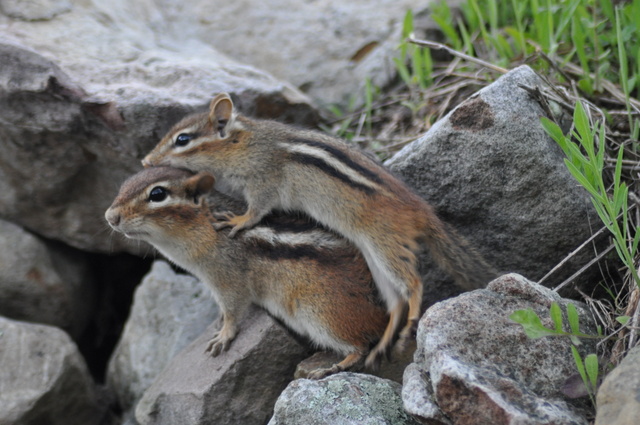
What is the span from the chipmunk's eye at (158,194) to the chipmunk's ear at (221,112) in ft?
1.95

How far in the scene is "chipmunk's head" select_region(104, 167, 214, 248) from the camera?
4.17m

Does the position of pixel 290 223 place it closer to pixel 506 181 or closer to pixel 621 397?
pixel 506 181

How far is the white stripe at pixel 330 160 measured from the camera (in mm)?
4059

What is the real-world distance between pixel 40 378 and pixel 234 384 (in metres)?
1.37

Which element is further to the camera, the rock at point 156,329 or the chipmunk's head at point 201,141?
the rock at point 156,329

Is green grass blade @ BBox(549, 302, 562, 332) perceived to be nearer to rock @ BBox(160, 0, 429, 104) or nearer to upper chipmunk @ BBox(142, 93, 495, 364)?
upper chipmunk @ BBox(142, 93, 495, 364)

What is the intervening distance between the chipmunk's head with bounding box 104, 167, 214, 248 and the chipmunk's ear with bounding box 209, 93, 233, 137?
38cm

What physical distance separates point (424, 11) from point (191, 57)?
2299mm

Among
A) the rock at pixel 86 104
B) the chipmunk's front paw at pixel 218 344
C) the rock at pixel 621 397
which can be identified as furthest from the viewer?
the rock at pixel 86 104

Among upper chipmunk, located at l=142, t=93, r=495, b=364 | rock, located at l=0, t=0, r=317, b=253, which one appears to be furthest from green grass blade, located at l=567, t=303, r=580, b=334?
rock, located at l=0, t=0, r=317, b=253

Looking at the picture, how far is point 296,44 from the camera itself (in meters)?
6.89

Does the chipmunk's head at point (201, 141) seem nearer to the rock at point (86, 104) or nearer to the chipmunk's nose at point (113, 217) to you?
the rock at point (86, 104)

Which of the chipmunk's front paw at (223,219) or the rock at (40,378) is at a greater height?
the chipmunk's front paw at (223,219)

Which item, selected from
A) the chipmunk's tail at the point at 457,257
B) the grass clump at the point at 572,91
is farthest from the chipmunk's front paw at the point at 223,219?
the grass clump at the point at 572,91
